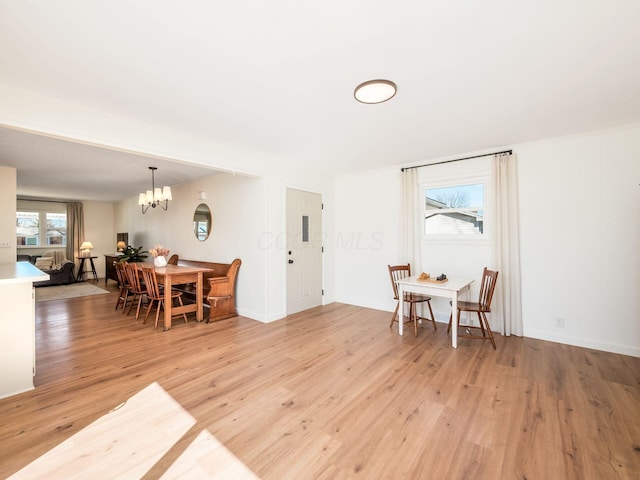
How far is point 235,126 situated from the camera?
121 inches

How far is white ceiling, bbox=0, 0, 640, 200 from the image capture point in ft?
5.03

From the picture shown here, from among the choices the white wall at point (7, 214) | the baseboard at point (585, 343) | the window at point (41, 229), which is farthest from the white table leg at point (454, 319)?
the window at point (41, 229)

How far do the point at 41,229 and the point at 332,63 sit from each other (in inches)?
417

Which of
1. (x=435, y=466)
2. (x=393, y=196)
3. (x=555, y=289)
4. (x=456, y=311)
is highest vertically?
(x=393, y=196)

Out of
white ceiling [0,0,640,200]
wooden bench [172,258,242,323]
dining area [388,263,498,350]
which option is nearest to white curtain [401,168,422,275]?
dining area [388,263,498,350]

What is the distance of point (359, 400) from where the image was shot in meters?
2.22

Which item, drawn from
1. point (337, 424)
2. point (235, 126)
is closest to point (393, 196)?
point (235, 126)

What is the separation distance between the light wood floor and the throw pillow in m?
5.42

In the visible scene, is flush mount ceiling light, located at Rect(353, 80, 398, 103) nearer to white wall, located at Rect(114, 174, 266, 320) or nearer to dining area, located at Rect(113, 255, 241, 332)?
white wall, located at Rect(114, 174, 266, 320)

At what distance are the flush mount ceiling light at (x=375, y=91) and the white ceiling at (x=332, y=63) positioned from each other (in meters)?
0.06

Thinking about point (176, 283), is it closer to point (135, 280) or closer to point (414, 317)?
point (135, 280)

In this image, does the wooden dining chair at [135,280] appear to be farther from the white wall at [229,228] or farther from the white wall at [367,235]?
the white wall at [367,235]

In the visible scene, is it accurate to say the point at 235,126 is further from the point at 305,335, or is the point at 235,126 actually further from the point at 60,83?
the point at 305,335

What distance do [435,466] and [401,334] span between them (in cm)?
215
